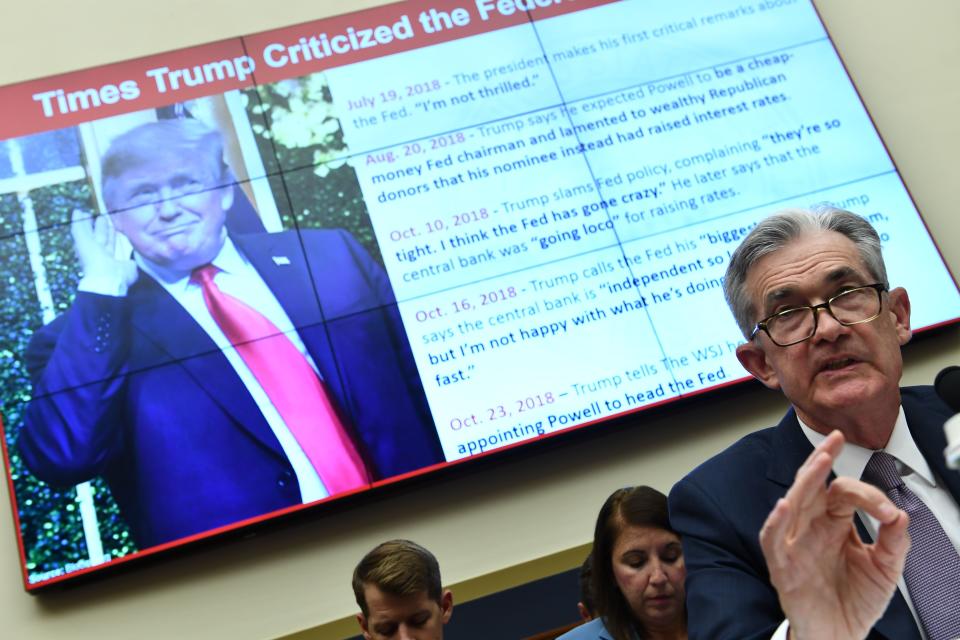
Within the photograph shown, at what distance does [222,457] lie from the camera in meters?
2.62

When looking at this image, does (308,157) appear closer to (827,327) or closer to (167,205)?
(167,205)

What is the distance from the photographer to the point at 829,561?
0.93 metres

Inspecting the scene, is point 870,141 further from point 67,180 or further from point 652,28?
point 67,180

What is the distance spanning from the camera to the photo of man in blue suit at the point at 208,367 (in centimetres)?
259

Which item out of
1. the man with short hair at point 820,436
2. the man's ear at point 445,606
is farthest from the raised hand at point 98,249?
the man with short hair at point 820,436

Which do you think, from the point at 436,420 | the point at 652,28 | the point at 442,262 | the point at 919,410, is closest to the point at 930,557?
the point at 919,410

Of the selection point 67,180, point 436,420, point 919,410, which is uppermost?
point 67,180

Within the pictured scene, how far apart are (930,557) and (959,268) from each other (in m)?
2.19

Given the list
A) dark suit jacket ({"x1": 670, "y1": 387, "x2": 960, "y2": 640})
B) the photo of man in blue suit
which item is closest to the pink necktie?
the photo of man in blue suit

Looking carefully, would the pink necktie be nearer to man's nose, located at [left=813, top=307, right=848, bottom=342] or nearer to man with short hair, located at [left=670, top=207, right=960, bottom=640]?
man with short hair, located at [left=670, top=207, right=960, bottom=640]

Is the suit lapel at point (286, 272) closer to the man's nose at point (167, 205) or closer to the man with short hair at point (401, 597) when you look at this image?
the man's nose at point (167, 205)

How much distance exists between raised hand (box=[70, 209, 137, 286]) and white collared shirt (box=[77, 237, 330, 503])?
1.0 inches

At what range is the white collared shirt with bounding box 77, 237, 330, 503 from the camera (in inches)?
106

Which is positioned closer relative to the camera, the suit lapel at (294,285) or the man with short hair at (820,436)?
the man with short hair at (820,436)
